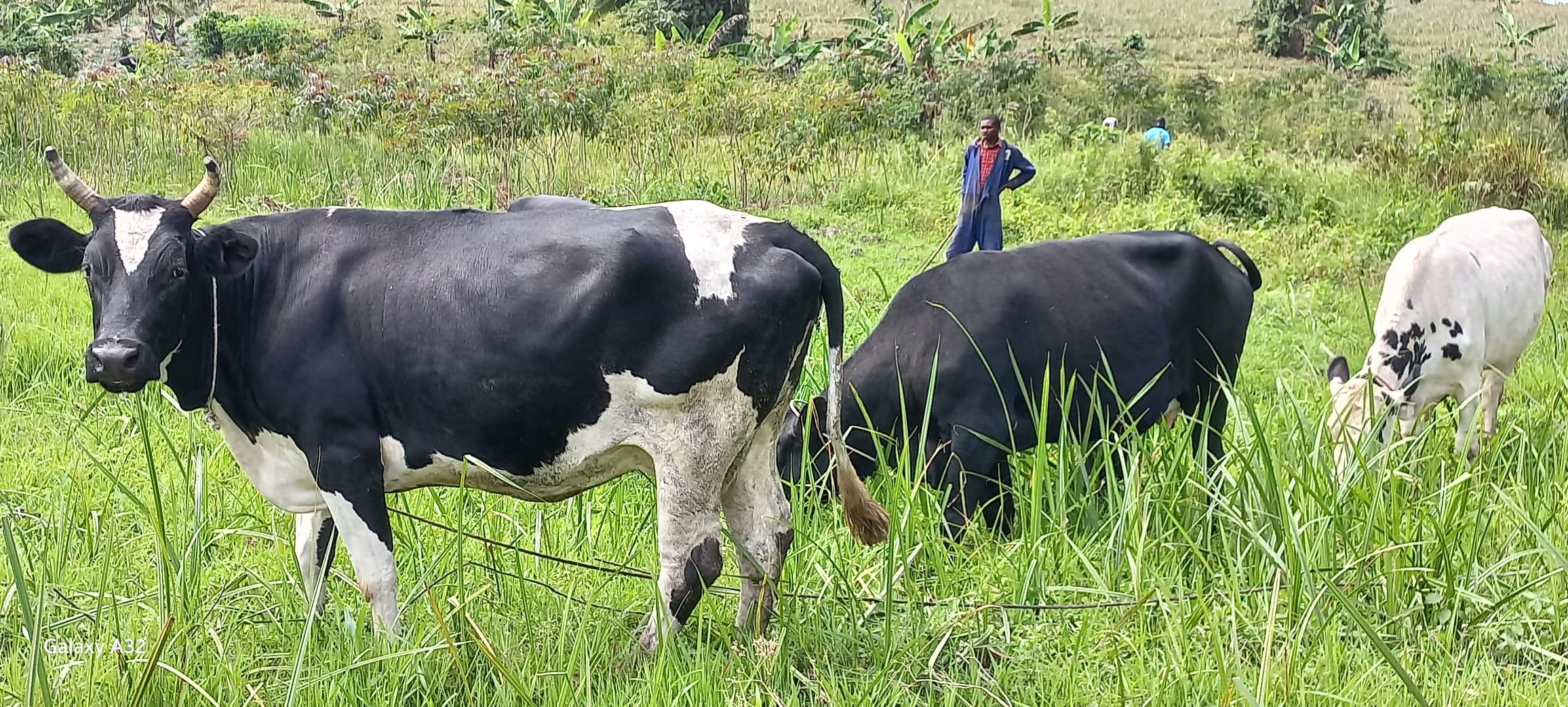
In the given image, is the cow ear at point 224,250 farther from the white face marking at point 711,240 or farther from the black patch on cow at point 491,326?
the white face marking at point 711,240

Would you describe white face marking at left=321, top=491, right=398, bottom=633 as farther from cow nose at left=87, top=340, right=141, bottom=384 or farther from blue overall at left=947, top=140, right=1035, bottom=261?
blue overall at left=947, top=140, right=1035, bottom=261

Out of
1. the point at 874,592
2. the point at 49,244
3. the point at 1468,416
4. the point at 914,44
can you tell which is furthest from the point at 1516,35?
the point at 49,244

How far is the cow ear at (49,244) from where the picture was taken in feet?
11.3

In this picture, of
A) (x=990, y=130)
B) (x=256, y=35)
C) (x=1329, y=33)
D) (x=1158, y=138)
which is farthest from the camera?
(x=1329, y=33)

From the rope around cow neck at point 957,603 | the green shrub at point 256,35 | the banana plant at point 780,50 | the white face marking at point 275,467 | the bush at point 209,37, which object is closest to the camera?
the rope around cow neck at point 957,603

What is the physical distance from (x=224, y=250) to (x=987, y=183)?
261 inches

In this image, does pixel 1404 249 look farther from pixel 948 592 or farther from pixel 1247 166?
pixel 1247 166

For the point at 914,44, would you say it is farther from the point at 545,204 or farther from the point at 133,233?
the point at 133,233

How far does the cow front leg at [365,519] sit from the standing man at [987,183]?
20.7 feet

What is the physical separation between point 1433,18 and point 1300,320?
3733 centimetres

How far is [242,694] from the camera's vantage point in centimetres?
316

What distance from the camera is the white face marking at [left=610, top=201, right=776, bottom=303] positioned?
130 inches

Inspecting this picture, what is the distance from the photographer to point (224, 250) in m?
3.40

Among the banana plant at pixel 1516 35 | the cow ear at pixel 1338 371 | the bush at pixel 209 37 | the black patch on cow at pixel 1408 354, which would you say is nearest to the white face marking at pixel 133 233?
the cow ear at pixel 1338 371
